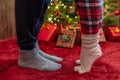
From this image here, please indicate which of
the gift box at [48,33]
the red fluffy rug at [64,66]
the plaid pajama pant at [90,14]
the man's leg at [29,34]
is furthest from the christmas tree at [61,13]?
the plaid pajama pant at [90,14]

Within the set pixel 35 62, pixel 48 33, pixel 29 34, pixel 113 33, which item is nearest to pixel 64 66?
pixel 35 62

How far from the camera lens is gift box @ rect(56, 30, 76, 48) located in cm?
171

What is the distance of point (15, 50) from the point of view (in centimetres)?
163

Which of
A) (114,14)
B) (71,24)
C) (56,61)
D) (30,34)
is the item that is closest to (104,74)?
(56,61)

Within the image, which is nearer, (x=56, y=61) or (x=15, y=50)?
(x=56, y=61)

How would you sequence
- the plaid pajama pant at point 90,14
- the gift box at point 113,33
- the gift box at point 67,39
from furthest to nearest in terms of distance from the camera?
1. the gift box at point 113,33
2. the gift box at point 67,39
3. the plaid pajama pant at point 90,14

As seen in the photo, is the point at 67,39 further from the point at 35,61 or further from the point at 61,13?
the point at 35,61

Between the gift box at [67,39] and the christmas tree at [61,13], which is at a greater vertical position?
the christmas tree at [61,13]

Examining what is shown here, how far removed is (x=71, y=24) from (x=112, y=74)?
0.63 m

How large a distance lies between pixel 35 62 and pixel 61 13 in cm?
60

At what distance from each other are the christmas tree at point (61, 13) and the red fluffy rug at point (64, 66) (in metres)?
0.18

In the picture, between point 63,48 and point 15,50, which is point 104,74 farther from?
point 15,50

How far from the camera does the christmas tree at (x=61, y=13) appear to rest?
179 centimetres

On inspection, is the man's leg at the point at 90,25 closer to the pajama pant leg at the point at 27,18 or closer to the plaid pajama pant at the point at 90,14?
the plaid pajama pant at the point at 90,14
